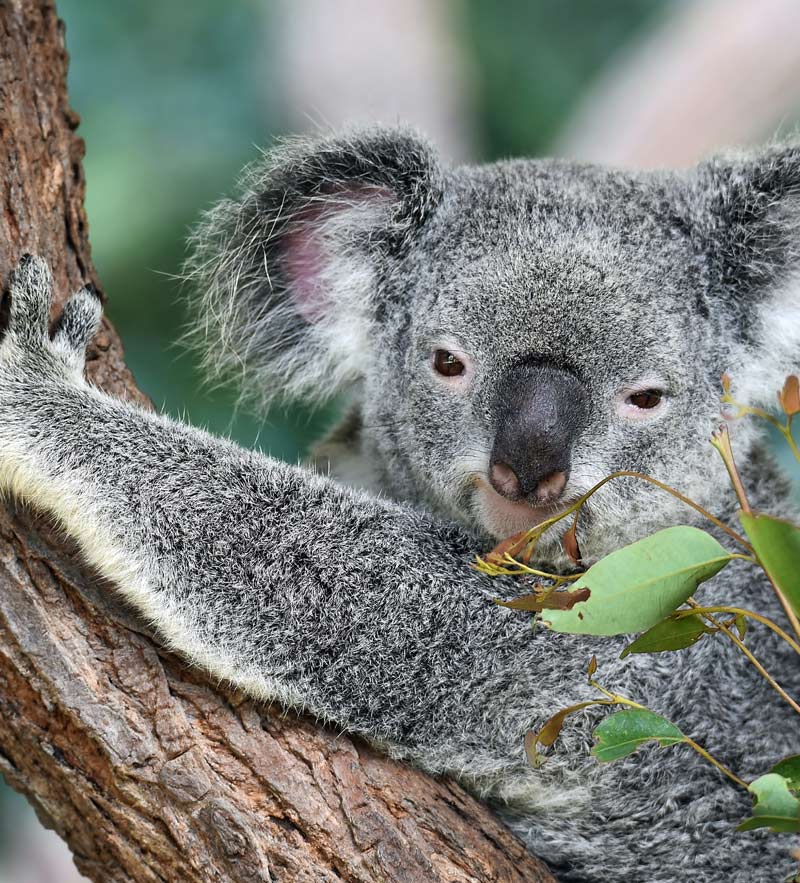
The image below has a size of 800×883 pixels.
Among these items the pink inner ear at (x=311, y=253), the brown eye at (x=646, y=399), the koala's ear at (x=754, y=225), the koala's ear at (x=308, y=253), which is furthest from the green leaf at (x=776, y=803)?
the pink inner ear at (x=311, y=253)

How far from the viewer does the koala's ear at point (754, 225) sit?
2611mm

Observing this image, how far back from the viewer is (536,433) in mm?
2271

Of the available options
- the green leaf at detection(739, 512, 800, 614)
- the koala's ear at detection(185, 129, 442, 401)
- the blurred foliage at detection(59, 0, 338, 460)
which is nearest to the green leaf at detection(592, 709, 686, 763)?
the green leaf at detection(739, 512, 800, 614)

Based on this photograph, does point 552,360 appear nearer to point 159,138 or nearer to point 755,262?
point 755,262

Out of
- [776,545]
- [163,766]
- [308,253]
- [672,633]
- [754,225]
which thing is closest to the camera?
[776,545]

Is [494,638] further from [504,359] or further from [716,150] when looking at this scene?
[716,150]

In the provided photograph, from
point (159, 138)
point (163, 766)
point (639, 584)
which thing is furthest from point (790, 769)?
point (159, 138)

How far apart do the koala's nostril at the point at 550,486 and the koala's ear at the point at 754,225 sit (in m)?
0.76

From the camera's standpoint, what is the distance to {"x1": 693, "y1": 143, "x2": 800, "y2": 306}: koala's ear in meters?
2.61

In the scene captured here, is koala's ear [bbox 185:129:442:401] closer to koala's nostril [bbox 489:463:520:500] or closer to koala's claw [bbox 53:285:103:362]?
koala's claw [bbox 53:285:103:362]

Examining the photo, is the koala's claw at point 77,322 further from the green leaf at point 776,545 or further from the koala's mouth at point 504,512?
the green leaf at point 776,545

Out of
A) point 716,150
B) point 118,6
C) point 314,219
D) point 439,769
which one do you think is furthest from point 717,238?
point 118,6

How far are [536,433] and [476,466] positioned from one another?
0.75 ft

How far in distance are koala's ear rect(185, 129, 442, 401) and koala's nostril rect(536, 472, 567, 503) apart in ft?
2.63
